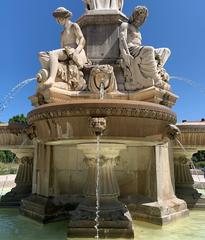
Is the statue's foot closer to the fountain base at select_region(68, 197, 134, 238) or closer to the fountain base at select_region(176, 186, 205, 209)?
the fountain base at select_region(68, 197, 134, 238)

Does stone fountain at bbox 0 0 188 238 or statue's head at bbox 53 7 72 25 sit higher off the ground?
statue's head at bbox 53 7 72 25

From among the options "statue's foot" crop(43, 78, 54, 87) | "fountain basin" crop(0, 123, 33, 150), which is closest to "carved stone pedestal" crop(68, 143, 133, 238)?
"statue's foot" crop(43, 78, 54, 87)

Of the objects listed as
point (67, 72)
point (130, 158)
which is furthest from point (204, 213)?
point (67, 72)

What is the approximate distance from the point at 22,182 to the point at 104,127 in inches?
203

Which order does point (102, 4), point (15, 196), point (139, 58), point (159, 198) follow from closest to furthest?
1. point (159, 198)
2. point (139, 58)
3. point (15, 196)
4. point (102, 4)

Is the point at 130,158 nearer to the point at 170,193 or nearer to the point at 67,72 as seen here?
the point at 170,193

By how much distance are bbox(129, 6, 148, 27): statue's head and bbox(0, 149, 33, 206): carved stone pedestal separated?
177 inches

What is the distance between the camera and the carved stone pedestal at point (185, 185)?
7.62 m

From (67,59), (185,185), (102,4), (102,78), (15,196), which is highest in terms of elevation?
(102,4)

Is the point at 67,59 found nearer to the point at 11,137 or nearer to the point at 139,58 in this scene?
the point at 139,58

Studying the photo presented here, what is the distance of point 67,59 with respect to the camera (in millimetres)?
7336

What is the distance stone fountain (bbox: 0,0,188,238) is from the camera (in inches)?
168

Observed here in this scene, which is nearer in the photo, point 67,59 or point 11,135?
point 67,59

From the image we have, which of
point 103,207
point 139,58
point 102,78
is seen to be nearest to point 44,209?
point 103,207
